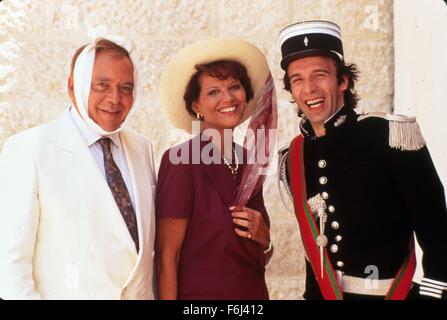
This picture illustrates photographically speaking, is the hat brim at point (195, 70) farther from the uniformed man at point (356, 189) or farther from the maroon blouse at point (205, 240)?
the maroon blouse at point (205, 240)

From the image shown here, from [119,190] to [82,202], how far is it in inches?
6.9

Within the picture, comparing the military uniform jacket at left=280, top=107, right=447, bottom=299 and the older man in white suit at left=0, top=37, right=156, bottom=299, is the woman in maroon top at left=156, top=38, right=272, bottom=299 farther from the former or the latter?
the military uniform jacket at left=280, top=107, right=447, bottom=299

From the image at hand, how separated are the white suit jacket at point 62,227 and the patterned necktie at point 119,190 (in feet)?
0.12

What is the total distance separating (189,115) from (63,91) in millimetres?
845

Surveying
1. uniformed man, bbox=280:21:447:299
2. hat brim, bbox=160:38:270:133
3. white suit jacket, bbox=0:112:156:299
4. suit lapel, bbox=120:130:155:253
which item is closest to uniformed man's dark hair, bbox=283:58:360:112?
uniformed man, bbox=280:21:447:299

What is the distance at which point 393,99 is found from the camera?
12.4 ft

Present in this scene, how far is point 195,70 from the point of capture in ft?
9.59

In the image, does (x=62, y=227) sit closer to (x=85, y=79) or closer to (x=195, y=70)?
(x=85, y=79)

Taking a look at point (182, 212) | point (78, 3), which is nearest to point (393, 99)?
point (182, 212)

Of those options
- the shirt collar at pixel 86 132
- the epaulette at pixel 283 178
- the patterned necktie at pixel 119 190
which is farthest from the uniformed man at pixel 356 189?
the shirt collar at pixel 86 132

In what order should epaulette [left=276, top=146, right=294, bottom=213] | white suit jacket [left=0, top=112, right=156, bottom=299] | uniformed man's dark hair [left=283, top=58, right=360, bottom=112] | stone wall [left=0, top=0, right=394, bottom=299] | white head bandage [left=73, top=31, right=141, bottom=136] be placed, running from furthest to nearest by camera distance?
stone wall [left=0, top=0, right=394, bottom=299], epaulette [left=276, top=146, right=294, bottom=213], uniformed man's dark hair [left=283, top=58, right=360, bottom=112], white head bandage [left=73, top=31, right=141, bottom=136], white suit jacket [left=0, top=112, right=156, bottom=299]

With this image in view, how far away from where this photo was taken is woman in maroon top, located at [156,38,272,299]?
2766 millimetres

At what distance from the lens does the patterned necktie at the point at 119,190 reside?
8.79 feet
